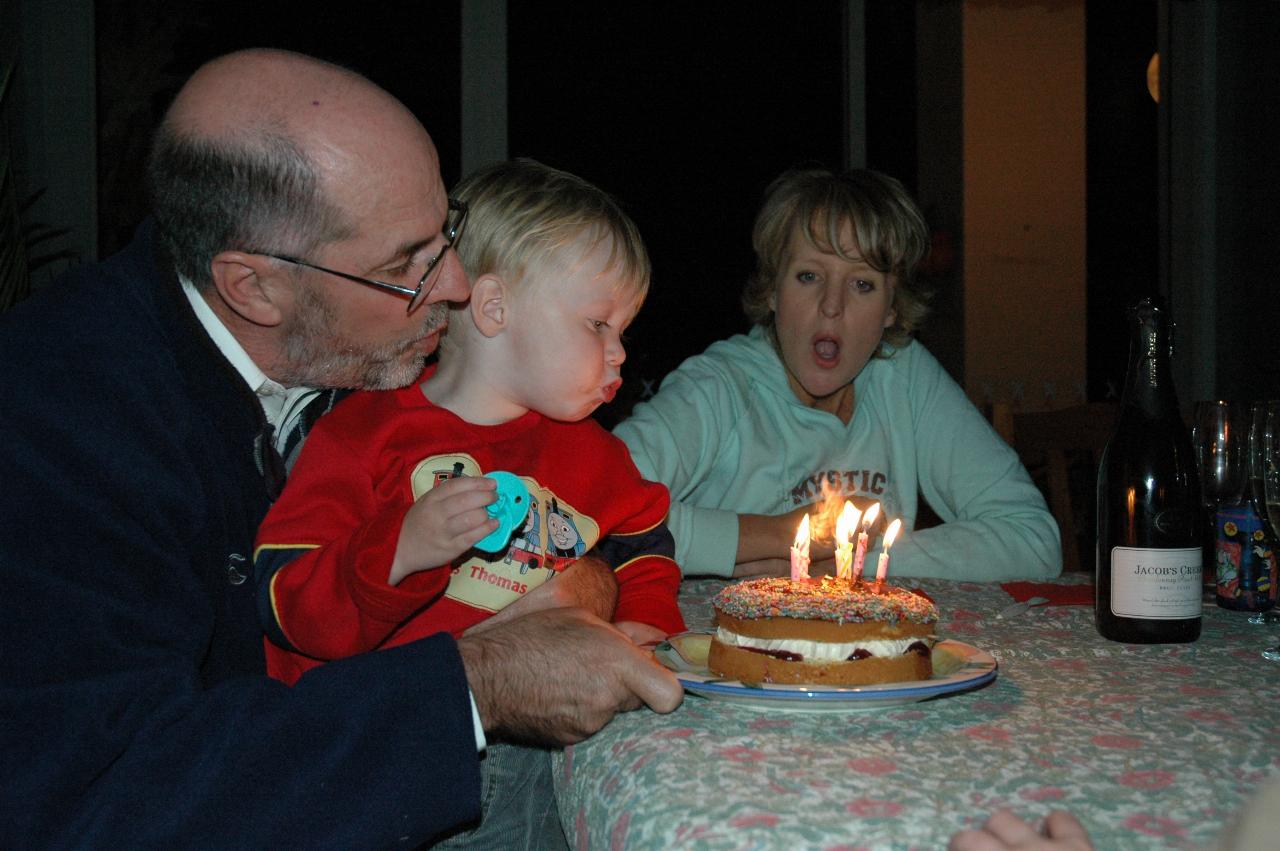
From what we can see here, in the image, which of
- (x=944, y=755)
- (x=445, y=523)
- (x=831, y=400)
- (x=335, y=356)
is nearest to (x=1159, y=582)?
(x=944, y=755)

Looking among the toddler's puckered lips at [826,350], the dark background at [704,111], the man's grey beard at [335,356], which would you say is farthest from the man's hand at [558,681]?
the dark background at [704,111]

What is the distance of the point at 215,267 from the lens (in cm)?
133

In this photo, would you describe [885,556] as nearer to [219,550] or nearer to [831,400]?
[219,550]

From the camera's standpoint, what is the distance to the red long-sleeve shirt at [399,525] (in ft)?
3.90

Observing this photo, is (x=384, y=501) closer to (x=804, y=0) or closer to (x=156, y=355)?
(x=156, y=355)

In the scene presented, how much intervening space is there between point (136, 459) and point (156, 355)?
0.51 feet

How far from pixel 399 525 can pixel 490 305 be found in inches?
18.3

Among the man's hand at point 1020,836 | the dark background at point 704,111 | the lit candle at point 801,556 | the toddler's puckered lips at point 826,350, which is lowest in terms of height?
the man's hand at point 1020,836

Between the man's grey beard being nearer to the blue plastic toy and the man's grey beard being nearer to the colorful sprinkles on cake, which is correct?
the blue plastic toy

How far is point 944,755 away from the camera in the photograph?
2.79 feet

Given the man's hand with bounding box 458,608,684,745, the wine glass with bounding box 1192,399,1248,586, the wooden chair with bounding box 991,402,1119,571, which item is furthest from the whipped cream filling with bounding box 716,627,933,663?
Result: the wooden chair with bounding box 991,402,1119,571

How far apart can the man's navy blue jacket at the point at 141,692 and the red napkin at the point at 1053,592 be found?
98 centimetres

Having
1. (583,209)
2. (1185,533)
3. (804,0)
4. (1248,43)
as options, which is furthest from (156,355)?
(1248,43)

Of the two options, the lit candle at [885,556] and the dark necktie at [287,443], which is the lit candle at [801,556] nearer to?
the lit candle at [885,556]
